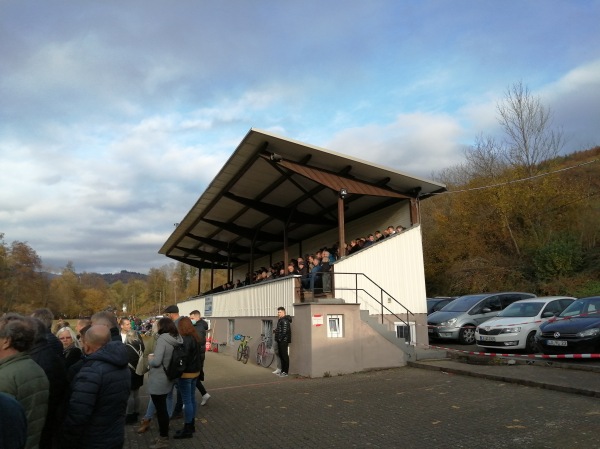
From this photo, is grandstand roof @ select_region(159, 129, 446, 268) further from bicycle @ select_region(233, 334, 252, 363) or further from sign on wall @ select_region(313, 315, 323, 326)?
bicycle @ select_region(233, 334, 252, 363)

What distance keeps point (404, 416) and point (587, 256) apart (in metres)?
22.5

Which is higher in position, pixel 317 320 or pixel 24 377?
pixel 317 320

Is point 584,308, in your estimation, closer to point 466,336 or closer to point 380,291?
point 466,336

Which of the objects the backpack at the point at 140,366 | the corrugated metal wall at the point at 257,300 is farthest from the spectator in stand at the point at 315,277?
the backpack at the point at 140,366

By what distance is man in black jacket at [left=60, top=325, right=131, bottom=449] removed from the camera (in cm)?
355

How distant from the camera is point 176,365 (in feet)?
21.9

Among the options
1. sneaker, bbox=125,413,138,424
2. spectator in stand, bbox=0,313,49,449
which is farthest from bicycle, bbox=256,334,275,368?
spectator in stand, bbox=0,313,49,449

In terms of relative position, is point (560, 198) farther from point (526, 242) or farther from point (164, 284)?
point (164, 284)

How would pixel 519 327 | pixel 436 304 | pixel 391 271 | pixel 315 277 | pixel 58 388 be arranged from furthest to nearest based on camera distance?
1. pixel 436 304
2. pixel 391 271
3. pixel 315 277
4. pixel 519 327
5. pixel 58 388

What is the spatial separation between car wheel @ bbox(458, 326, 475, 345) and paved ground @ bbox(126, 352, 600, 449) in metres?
5.25

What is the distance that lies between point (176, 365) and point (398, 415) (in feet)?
11.9

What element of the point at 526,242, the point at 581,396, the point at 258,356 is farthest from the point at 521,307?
the point at 526,242

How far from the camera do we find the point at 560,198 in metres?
28.5

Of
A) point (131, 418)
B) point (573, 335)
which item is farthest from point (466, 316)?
point (131, 418)
